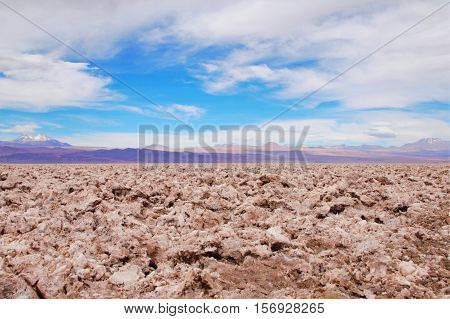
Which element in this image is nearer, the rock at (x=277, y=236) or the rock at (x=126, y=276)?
the rock at (x=126, y=276)

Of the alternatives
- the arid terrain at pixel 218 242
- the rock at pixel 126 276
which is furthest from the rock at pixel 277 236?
the rock at pixel 126 276

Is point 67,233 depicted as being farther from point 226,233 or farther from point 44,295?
point 226,233

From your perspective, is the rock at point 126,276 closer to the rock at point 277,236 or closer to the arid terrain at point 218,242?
the arid terrain at point 218,242

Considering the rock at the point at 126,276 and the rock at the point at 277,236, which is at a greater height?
the rock at the point at 277,236

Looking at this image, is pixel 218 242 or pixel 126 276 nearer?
pixel 126 276

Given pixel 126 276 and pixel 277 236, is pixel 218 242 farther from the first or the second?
pixel 126 276

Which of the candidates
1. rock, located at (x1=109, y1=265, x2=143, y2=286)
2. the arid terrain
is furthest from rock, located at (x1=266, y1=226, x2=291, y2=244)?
rock, located at (x1=109, y1=265, x2=143, y2=286)

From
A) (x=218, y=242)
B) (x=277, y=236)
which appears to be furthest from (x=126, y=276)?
(x=277, y=236)
